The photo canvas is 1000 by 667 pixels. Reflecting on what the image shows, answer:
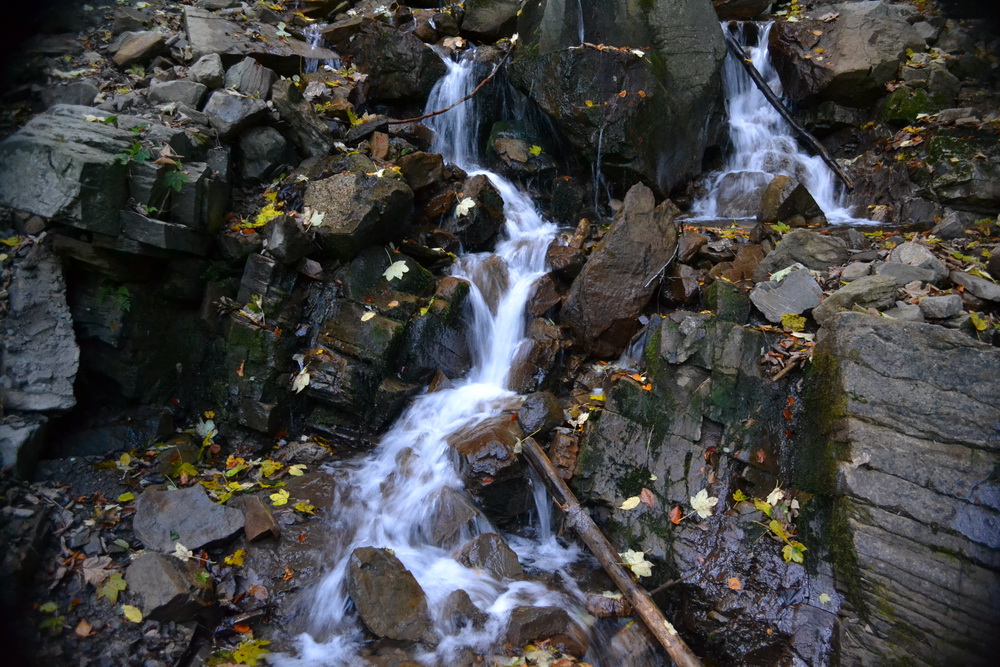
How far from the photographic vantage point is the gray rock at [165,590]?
12.7 feet

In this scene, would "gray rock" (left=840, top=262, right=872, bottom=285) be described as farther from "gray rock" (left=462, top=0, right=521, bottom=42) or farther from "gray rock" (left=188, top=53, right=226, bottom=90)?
"gray rock" (left=188, top=53, right=226, bottom=90)

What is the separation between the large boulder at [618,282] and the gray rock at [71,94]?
5794mm

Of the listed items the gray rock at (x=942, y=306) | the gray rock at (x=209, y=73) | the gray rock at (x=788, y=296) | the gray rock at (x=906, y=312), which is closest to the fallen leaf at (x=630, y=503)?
the gray rock at (x=788, y=296)

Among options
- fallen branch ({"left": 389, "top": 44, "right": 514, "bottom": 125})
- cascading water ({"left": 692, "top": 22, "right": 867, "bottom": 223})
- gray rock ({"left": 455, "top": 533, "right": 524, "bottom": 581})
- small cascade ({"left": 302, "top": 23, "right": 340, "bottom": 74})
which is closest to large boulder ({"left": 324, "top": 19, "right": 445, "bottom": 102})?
small cascade ({"left": 302, "top": 23, "right": 340, "bottom": 74})

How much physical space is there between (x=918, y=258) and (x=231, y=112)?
7392 millimetres

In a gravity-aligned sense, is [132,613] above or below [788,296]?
below

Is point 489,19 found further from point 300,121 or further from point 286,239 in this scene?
point 286,239

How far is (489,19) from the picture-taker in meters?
9.57

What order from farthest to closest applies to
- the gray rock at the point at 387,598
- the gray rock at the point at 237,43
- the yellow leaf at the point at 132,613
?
the gray rock at the point at 237,43 → the gray rock at the point at 387,598 → the yellow leaf at the point at 132,613

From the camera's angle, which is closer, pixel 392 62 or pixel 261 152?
pixel 261 152

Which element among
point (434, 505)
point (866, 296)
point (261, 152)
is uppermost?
point (261, 152)

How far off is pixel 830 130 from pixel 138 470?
10.4 metres

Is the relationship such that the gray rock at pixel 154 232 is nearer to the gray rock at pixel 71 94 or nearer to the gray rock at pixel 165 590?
the gray rock at pixel 71 94

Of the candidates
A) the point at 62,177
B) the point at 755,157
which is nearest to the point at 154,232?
the point at 62,177
